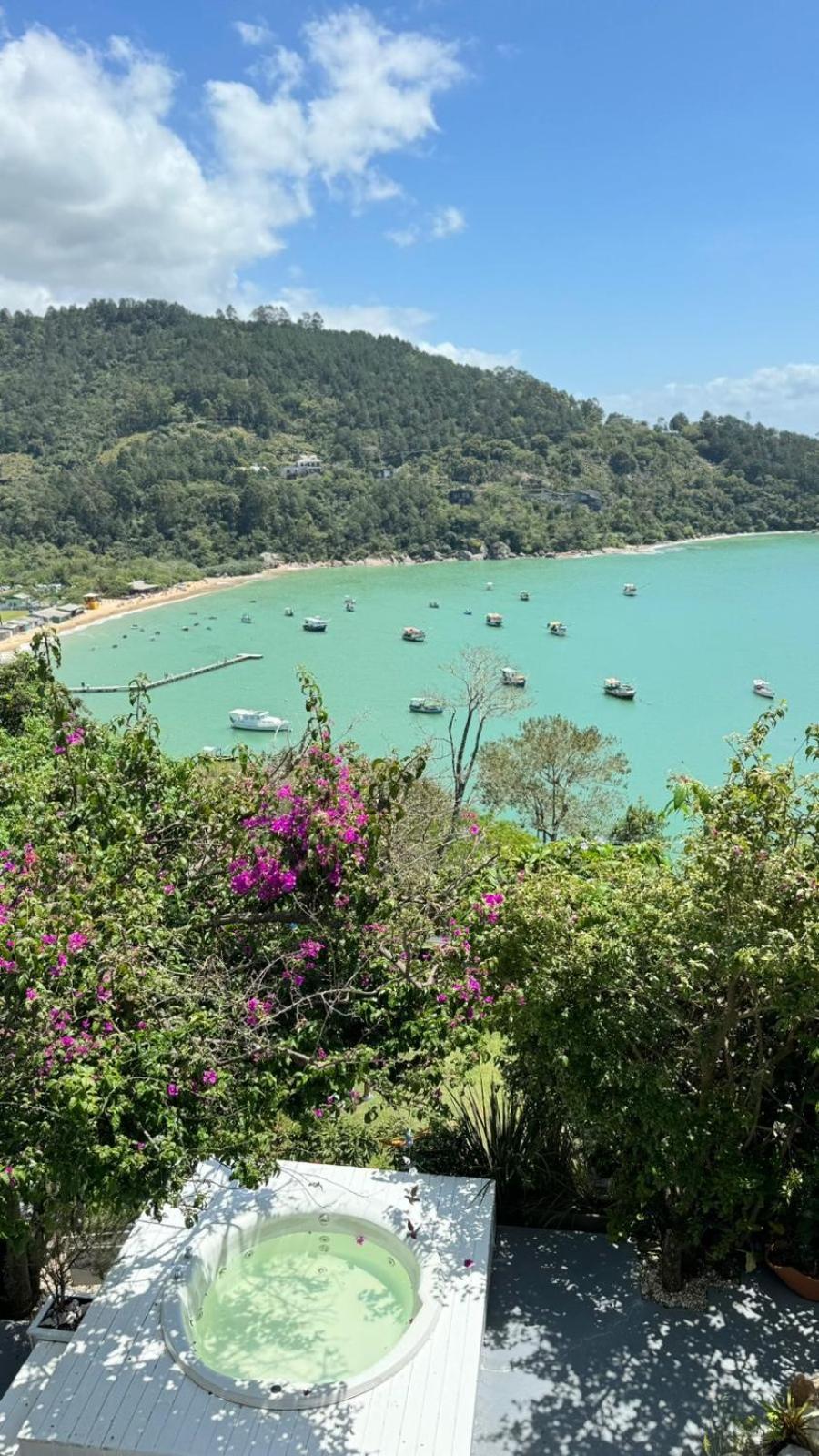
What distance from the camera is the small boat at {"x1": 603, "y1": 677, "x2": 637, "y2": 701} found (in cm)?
5062

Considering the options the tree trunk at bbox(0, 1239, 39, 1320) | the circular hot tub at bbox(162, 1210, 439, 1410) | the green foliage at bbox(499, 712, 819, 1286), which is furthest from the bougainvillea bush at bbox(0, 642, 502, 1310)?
the circular hot tub at bbox(162, 1210, 439, 1410)

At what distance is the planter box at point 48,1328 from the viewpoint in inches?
197

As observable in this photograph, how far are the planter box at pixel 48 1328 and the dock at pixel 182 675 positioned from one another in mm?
37827

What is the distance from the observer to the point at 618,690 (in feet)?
167

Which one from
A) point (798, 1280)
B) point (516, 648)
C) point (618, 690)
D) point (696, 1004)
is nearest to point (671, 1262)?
point (798, 1280)

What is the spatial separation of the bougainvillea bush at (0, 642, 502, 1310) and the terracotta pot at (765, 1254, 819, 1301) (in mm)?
2410

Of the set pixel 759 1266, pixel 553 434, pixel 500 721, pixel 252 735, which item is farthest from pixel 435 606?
pixel 759 1266

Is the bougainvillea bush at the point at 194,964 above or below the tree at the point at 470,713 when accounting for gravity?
above

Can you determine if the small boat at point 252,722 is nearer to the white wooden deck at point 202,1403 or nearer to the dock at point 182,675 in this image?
the dock at point 182,675

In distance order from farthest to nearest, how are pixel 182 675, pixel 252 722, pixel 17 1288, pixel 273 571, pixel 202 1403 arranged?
pixel 273 571
pixel 182 675
pixel 252 722
pixel 17 1288
pixel 202 1403

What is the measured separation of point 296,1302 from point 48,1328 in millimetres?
1453

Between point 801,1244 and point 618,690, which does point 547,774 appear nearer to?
point 801,1244

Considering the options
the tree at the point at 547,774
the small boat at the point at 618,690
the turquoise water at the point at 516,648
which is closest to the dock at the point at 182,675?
the turquoise water at the point at 516,648

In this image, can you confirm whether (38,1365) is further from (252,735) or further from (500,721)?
(500,721)
